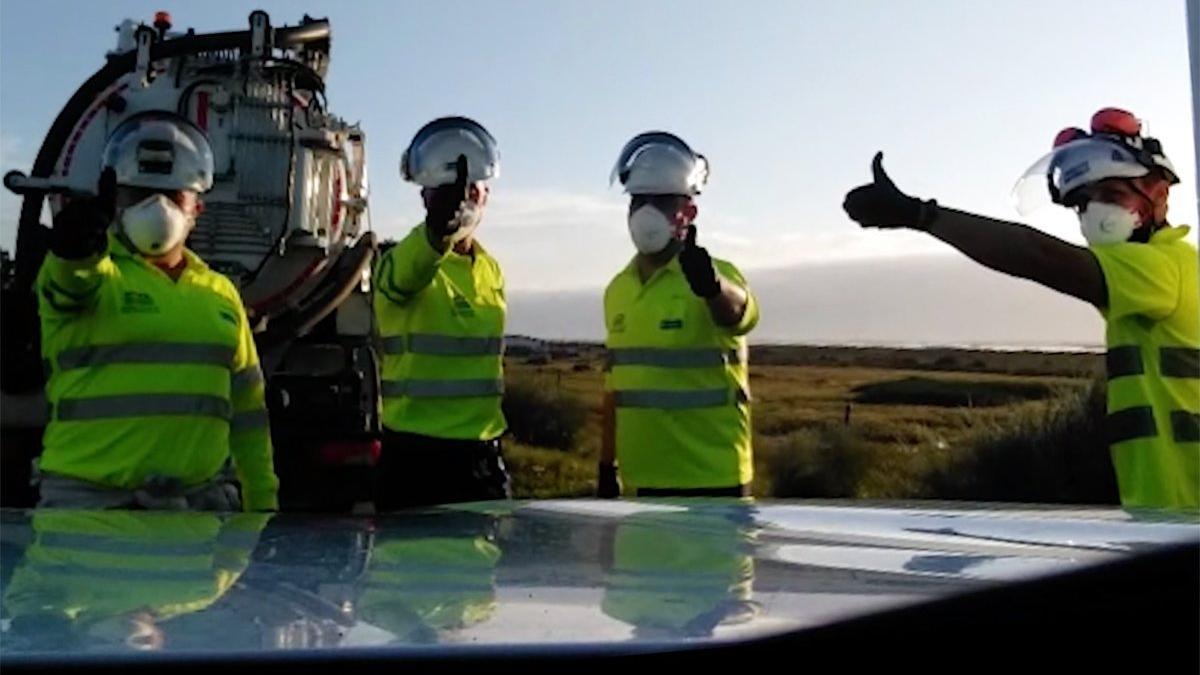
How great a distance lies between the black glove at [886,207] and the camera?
346 centimetres

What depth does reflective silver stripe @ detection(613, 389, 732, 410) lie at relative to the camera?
584 centimetres

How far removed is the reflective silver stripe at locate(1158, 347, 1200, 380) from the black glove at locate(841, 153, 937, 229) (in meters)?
1.09

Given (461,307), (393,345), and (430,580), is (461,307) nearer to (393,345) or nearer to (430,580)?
(393,345)

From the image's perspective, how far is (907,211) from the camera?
11.4 feet

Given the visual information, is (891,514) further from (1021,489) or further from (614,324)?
(1021,489)

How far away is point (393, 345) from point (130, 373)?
1.73m

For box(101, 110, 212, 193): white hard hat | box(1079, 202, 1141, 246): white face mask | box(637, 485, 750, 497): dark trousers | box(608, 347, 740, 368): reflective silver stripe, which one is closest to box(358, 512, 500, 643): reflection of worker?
box(1079, 202, 1141, 246): white face mask

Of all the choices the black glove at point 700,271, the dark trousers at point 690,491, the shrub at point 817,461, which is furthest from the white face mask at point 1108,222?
the shrub at point 817,461

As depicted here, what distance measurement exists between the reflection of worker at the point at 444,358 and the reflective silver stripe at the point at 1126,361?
8.45ft

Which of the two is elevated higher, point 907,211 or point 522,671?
point 907,211

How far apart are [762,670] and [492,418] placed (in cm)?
479

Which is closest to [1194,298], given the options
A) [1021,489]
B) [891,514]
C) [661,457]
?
[891,514]

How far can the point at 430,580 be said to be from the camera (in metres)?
1.93

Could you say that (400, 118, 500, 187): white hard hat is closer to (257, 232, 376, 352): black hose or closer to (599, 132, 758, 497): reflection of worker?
(599, 132, 758, 497): reflection of worker
